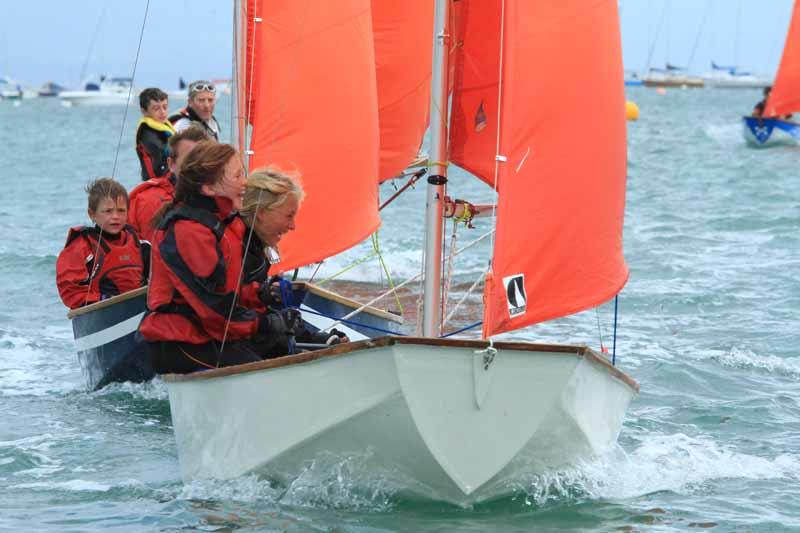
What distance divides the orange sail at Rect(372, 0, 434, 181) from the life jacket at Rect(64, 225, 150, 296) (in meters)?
1.50

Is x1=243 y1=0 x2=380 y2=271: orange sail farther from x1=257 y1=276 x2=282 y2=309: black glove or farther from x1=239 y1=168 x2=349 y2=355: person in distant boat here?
x1=239 y1=168 x2=349 y2=355: person in distant boat

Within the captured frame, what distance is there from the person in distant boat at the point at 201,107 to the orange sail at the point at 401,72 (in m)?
1.45

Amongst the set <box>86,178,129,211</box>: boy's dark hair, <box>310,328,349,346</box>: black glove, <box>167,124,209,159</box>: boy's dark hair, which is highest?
<box>167,124,209,159</box>: boy's dark hair

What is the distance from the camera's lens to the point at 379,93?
734 centimetres

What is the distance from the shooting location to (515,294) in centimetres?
482

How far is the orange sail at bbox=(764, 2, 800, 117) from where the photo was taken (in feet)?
80.8

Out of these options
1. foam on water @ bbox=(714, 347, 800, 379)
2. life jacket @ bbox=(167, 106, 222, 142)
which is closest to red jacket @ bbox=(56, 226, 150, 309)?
life jacket @ bbox=(167, 106, 222, 142)

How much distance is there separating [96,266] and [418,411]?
11.2ft

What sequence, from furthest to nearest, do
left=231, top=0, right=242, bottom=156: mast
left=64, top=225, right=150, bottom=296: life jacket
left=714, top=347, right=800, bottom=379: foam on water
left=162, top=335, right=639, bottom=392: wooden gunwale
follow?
left=714, top=347, right=800, bottom=379: foam on water → left=231, top=0, right=242, bottom=156: mast → left=64, top=225, right=150, bottom=296: life jacket → left=162, top=335, right=639, bottom=392: wooden gunwale

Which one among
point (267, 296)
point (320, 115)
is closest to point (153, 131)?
point (320, 115)

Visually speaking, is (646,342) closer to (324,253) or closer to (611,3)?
(324,253)

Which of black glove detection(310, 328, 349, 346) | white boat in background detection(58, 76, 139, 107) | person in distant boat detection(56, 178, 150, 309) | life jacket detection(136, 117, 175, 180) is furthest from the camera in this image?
white boat in background detection(58, 76, 139, 107)

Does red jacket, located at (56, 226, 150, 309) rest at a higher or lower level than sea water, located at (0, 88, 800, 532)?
higher

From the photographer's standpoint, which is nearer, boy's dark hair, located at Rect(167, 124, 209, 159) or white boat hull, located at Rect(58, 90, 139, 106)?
boy's dark hair, located at Rect(167, 124, 209, 159)
